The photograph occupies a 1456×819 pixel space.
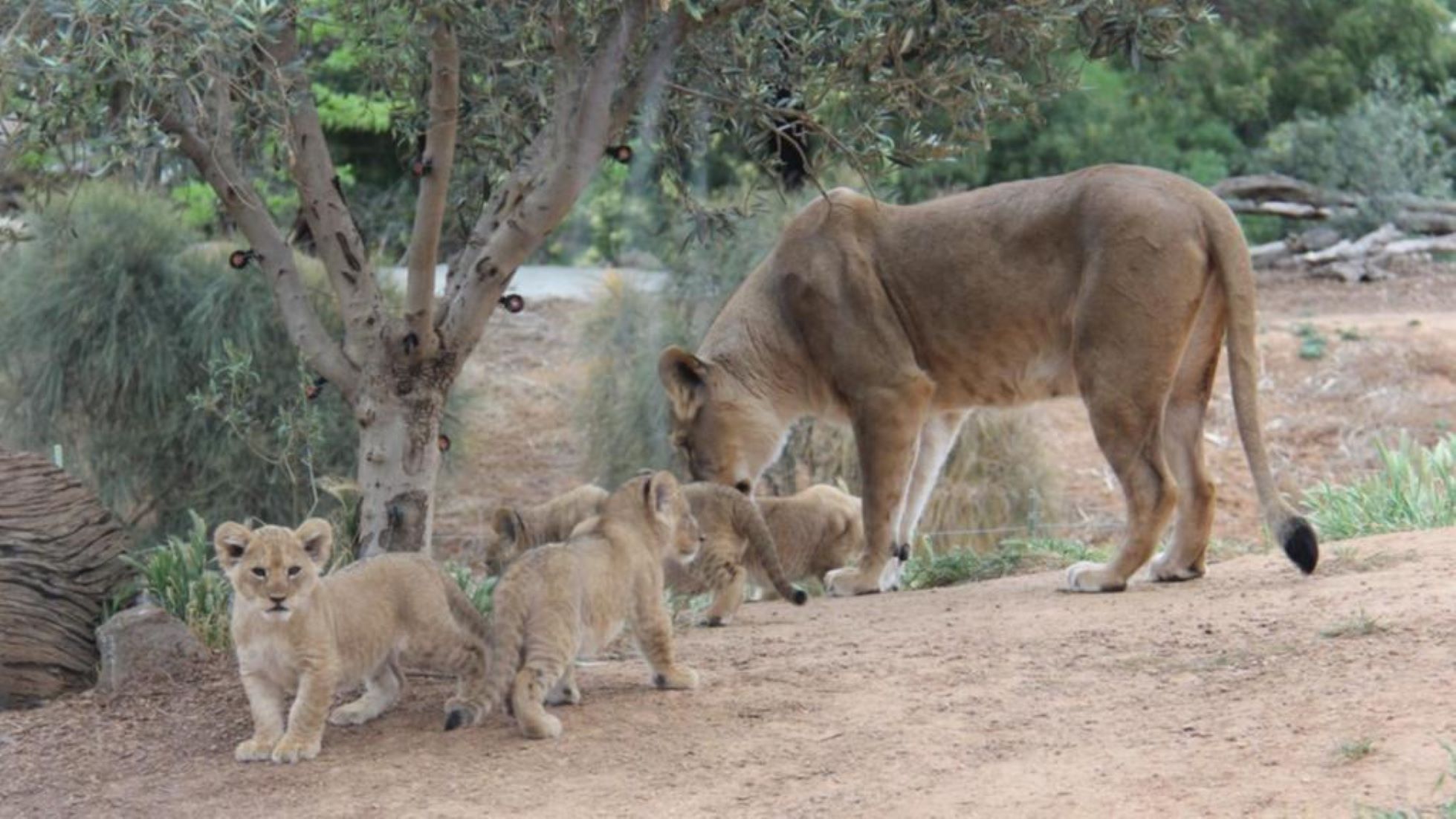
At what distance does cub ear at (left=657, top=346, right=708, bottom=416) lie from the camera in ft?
35.4

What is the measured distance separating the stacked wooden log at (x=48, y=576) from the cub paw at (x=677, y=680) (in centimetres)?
250

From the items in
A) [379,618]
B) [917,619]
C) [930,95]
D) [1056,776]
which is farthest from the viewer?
[917,619]

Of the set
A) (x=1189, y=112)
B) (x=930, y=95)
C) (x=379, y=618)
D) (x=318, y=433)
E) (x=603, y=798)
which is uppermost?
(x=1189, y=112)

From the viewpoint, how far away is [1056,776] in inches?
249

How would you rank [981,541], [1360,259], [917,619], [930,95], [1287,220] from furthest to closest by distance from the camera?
[1287,220] → [1360,259] → [981,541] → [917,619] → [930,95]

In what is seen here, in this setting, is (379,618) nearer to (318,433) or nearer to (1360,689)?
(318,433)

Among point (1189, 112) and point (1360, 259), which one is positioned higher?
point (1189, 112)

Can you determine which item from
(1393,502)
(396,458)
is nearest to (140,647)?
(396,458)

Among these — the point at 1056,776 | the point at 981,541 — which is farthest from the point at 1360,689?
the point at 981,541

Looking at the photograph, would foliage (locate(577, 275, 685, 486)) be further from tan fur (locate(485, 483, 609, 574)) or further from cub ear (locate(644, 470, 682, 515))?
cub ear (locate(644, 470, 682, 515))

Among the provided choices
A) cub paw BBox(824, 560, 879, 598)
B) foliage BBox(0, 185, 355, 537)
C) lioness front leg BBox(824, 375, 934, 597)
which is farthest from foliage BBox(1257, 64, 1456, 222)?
cub paw BBox(824, 560, 879, 598)

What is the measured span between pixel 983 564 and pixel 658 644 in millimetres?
3651

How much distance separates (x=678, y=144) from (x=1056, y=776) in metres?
4.02

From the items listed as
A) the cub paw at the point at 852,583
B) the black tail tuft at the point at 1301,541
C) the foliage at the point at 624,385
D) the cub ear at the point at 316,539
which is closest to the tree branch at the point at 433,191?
the cub ear at the point at 316,539
